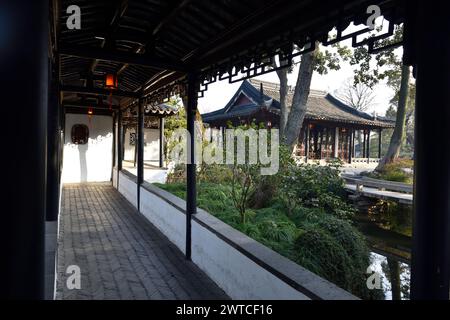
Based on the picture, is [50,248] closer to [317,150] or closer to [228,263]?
[228,263]

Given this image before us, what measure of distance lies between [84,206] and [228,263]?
6.19 metres

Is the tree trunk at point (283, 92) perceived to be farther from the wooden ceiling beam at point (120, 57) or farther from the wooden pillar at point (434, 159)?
the wooden pillar at point (434, 159)

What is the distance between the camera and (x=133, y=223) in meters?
7.18

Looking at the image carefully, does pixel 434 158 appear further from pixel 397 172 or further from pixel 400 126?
pixel 400 126

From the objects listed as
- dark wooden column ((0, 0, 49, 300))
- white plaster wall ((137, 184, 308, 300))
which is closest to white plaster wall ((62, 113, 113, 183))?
white plaster wall ((137, 184, 308, 300))

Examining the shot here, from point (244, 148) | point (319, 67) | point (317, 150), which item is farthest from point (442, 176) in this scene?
point (317, 150)

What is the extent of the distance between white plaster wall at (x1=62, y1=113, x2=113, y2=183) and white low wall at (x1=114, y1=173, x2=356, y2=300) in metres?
7.62

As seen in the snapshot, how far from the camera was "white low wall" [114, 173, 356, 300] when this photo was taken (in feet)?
8.74

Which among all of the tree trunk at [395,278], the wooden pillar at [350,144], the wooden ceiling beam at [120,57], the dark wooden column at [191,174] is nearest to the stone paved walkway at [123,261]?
the dark wooden column at [191,174]

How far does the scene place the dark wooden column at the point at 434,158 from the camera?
5.78ft

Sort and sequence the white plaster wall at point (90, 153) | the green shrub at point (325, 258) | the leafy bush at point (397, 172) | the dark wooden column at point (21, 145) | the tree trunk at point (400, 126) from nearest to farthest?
the dark wooden column at point (21, 145), the green shrub at point (325, 258), the white plaster wall at point (90, 153), the leafy bush at point (397, 172), the tree trunk at point (400, 126)

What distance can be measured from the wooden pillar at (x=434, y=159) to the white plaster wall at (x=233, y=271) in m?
0.98

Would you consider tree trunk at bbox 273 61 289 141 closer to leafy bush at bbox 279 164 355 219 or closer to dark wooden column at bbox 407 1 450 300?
leafy bush at bbox 279 164 355 219
